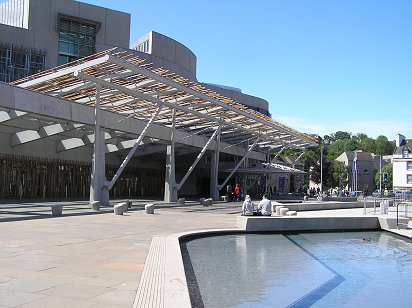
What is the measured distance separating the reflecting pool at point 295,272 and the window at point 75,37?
3313 centimetres

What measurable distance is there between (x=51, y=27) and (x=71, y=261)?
37480 mm

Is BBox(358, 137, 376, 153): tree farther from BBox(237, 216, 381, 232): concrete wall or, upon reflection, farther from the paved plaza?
the paved plaza

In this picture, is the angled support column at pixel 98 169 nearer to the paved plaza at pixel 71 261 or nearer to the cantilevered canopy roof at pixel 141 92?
the cantilevered canopy roof at pixel 141 92

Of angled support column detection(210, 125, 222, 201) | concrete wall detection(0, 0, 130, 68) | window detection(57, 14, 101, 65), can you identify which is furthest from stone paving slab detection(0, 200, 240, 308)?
window detection(57, 14, 101, 65)

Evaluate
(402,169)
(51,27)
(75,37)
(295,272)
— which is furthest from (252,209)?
(402,169)

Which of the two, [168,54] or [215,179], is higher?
[168,54]

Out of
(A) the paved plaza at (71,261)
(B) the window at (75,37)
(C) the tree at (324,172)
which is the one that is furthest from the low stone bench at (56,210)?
(C) the tree at (324,172)

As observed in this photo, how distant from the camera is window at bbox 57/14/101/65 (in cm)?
4334

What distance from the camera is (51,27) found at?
42.3m

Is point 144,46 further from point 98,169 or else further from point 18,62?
point 98,169

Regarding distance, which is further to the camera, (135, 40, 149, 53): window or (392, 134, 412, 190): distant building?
(392, 134, 412, 190): distant building

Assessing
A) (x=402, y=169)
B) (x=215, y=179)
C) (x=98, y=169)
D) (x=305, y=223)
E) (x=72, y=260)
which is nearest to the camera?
(x=72, y=260)

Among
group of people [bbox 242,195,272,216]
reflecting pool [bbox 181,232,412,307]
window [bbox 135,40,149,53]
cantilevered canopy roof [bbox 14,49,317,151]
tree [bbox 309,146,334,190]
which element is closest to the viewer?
reflecting pool [bbox 181,232,412,307]

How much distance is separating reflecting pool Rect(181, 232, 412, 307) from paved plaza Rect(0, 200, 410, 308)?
46.5 inches
